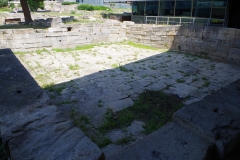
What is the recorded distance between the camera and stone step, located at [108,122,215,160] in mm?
1297

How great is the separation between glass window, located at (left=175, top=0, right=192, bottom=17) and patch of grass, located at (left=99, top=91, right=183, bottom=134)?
10.8 m

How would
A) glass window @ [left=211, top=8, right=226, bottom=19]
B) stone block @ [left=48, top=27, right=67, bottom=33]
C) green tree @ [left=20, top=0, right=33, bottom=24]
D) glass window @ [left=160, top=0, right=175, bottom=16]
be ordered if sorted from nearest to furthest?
stone block @ [left=48, top=27, right=67, bottom=33]
glass window @ [left=211, top=8, right=226, bottom=19]
green tree @ [left=20, top=0, right=33, bottom=24]
glass window @ [left=160, top=0, right=175, bottom=16]

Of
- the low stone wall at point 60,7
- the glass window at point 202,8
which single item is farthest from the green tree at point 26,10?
the low stone wall at point 60,7

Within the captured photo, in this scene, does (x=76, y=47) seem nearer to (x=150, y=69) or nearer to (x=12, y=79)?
(x=150, y=69)

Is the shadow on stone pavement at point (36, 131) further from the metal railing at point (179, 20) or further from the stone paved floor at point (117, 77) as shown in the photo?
the metal railing at point (179, 20)

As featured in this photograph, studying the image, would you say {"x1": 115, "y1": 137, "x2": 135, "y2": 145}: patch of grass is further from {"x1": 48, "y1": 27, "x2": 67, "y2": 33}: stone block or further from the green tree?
the green tree

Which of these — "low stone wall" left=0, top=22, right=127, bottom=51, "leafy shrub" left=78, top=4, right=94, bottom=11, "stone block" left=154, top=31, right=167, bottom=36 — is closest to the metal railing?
"stone block" left=154, top=31, right=167, bottom=36

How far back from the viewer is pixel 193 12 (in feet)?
41.2

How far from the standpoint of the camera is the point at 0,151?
6.05 ft

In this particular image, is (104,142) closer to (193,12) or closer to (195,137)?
(195,137)

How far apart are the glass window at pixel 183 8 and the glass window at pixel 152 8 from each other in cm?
196

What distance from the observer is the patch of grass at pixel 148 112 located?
3.09 metres

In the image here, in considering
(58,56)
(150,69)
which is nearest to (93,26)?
(58,56)

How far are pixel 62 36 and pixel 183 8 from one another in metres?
9.28
